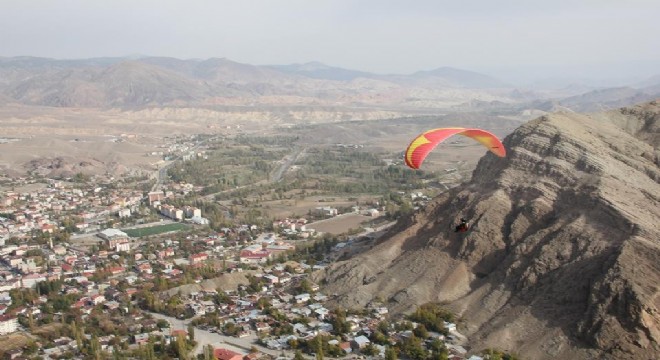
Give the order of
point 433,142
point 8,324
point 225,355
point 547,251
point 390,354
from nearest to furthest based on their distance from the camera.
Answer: point 433,142 < point 390,354 < point 225,355 < point 547,251 < point 8,324

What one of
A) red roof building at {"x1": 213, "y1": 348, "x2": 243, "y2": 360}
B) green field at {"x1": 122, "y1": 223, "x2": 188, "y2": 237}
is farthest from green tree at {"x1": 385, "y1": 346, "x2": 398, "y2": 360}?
green field at {"x1": 122, "y1": 223, "x2": 188, "y2": 237}

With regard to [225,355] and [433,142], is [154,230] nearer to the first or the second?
[225,355]

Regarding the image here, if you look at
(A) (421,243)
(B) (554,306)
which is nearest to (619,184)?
(B) (554,306)

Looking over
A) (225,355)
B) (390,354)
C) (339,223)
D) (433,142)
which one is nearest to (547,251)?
(390,354)

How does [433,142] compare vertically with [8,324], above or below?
above

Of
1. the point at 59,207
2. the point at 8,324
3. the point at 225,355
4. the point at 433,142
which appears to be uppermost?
the point at 433,142

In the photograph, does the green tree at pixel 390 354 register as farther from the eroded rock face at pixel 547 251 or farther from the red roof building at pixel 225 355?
the red roof building at pixel 225 355
